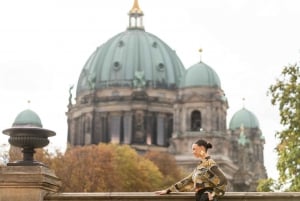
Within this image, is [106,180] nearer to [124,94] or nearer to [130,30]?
[124,94]

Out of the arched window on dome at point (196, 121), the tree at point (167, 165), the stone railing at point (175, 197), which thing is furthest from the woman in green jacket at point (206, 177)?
the arched window on dome at point (196, 121)

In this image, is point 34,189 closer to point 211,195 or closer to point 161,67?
point 211,195

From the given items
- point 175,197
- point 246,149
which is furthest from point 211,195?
point 246,149

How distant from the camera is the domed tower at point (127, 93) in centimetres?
10869

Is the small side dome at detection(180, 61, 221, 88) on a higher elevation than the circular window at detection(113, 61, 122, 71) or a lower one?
lower

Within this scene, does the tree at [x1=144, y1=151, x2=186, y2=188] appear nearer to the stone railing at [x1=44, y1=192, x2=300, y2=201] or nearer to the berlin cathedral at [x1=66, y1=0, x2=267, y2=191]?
the berlin cathedral at [x1=66, y1=0, x2=267, y2=191]

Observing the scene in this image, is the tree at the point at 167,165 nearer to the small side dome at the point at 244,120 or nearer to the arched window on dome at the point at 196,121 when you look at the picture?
the arched window on dome at the point at 196,121

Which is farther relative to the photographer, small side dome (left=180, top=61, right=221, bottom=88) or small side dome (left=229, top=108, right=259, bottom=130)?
small side dome (left=229, top=108, right=259, bottom=130)

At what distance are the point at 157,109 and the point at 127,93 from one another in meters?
5.22

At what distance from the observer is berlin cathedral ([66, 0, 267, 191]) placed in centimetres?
9431

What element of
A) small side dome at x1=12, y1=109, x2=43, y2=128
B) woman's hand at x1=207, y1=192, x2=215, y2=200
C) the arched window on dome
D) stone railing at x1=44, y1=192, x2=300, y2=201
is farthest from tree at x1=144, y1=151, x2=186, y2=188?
woman's hand at x1=207, y1=192, x2=215, y2=200

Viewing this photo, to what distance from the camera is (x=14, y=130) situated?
16.3 metres

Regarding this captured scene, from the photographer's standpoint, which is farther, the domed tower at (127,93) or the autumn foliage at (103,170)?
the domed tower at (127,93)

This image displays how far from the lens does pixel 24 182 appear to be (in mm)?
16203
